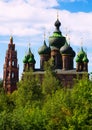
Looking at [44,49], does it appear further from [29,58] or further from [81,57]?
[81,57]

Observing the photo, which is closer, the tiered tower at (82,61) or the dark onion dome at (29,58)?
the tiered tower at (82,61)

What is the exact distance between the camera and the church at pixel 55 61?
302ft

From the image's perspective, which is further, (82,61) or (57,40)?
(57,40)

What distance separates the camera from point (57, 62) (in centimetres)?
9481

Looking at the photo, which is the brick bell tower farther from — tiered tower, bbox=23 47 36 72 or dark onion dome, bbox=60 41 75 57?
dark onion dome, bbox=60 41 75 57

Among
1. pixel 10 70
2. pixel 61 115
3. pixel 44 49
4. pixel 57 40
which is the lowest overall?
pixel 61 115

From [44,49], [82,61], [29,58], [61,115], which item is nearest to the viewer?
[61,115]

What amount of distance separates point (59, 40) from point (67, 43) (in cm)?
185

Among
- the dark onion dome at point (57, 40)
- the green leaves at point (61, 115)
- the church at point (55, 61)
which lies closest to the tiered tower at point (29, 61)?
the church at point (55, 61)

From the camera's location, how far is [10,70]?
310 feet

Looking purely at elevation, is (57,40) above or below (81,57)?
above

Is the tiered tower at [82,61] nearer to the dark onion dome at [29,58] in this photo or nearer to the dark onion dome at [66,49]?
the dark onion dome at [66,49]

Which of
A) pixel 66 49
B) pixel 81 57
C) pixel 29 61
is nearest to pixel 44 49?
pixel 29 61

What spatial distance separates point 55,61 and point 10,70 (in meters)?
7.68
